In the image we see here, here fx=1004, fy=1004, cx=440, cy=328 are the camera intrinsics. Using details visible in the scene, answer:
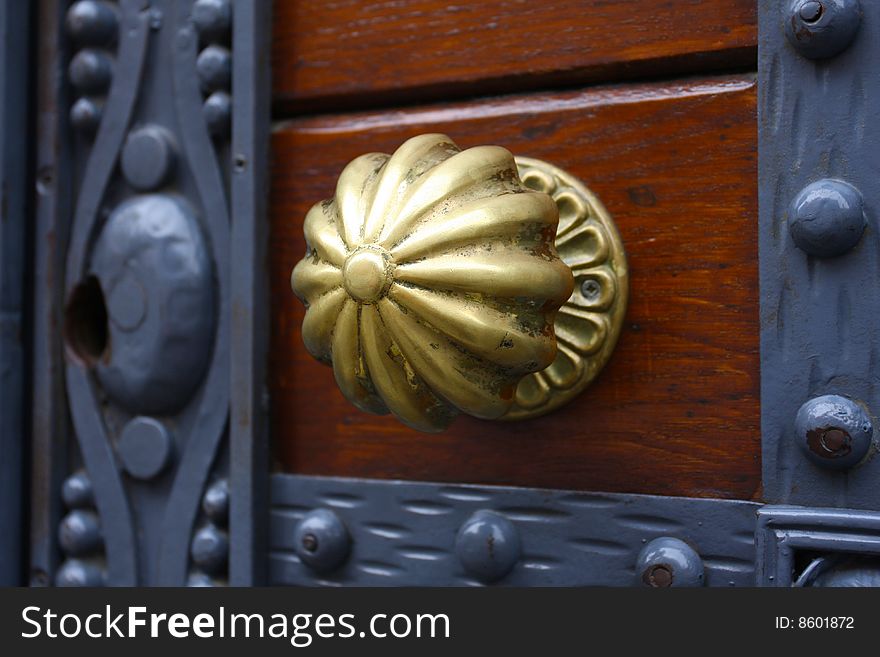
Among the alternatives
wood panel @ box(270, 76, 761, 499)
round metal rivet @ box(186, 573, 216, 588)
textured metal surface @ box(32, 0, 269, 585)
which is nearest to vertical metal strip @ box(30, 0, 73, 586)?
textured metal surface @ box(32, 0, 269, 585)

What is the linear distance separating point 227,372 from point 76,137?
0.21 m

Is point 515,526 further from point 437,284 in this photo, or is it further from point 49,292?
point 49,292

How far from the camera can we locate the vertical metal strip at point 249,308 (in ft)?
1.98

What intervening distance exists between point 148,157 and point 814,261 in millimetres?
412

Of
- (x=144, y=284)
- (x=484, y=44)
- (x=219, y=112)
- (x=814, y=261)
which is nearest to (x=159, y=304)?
(x=144, y=284)

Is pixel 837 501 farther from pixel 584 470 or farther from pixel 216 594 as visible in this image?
pixel 216 594

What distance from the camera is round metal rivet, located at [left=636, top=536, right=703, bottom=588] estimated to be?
485mm

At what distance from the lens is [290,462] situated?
2.03ft

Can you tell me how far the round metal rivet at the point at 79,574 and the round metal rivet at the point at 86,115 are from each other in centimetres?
29

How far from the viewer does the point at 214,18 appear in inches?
24.5

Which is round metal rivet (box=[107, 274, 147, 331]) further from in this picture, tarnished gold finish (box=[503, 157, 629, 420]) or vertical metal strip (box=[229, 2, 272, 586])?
tarnished gold finish (box=[503, 157, 629, 420])

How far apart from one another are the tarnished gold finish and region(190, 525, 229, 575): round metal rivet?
0.22m

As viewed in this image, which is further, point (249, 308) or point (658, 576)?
point (249, 308)

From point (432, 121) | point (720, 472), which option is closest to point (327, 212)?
point (432, 121)
